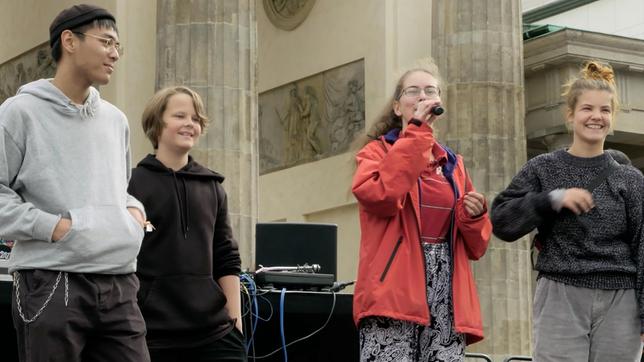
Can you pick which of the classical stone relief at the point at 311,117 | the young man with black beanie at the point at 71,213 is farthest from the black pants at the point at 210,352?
the classical stone relief at the point at 311,117

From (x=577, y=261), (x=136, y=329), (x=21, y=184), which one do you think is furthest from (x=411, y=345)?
(x=21, y=184)

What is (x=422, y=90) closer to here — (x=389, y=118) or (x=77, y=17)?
(x=389, y=118)

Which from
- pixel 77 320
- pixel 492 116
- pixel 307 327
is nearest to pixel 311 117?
pixel 492 116

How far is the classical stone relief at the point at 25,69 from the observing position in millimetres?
20344

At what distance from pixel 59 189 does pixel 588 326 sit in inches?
93.5

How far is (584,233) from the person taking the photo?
612 cm

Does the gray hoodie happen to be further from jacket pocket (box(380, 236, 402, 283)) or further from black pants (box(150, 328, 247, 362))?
jacket pocket (box(380, 236, 402, 283))

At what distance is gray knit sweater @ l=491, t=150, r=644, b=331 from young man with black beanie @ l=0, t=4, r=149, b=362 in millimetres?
1856

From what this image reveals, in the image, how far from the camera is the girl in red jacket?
6016mm

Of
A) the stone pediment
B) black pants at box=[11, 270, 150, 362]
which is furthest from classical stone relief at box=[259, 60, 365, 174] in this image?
black pants at box=[11, 270, 150, 362]

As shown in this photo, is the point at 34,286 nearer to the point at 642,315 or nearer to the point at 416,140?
the point at 416,140

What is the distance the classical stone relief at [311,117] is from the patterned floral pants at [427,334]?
14536mm

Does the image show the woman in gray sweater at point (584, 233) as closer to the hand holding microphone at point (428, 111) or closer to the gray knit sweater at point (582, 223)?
the gray knit sweater at point (582, 223)

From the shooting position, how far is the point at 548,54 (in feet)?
69.8
